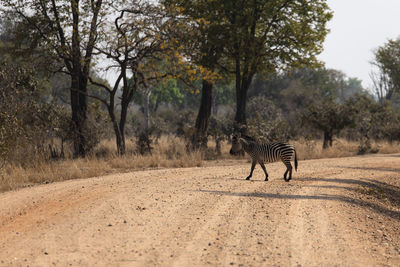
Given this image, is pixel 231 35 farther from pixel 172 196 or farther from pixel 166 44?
pixel 172 196

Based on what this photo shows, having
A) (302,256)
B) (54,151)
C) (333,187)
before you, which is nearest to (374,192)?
(333,187)

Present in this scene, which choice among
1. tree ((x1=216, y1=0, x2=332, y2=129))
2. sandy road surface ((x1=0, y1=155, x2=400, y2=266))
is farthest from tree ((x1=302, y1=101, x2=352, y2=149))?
sandy road surface ((x1=0, y1=155, x2=400, y2=266))

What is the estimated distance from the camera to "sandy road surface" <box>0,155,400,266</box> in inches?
227

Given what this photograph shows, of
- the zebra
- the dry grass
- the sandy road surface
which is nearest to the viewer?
the sandy road surface

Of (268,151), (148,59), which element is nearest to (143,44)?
(148,59)

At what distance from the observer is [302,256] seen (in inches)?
228

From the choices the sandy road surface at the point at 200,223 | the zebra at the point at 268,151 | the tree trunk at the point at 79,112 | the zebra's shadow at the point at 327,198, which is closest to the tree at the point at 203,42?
the tree trunk at the point at 79,112

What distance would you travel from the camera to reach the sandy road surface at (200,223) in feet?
18.9

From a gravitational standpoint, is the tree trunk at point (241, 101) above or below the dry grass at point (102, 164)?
above

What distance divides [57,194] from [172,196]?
8.94 feet

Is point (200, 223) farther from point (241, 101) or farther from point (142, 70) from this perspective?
point (241, 101)

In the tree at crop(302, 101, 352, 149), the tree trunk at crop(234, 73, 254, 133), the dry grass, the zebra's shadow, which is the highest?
the tree trunk at crop(234, 73, 254, 133)

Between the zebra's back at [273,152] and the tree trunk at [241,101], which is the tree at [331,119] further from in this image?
the zebra's back at [273,152]

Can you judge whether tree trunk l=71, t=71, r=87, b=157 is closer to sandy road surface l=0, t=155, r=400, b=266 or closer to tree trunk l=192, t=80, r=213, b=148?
tree trunk l=192, t=80, r=213, b=148
